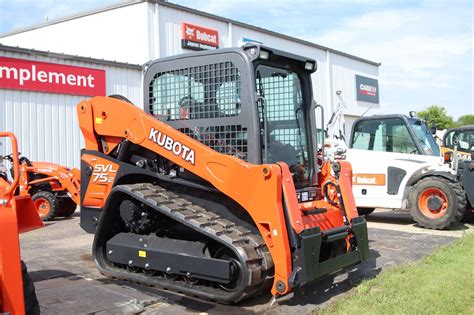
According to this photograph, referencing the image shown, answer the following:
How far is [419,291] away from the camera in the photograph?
525cm

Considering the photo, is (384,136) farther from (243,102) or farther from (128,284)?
(128,284)

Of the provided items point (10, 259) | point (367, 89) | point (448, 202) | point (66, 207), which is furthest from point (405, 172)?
point (367, 89)

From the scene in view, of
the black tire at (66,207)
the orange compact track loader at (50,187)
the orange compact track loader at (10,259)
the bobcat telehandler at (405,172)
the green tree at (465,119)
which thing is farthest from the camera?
the green tree at (465,119)

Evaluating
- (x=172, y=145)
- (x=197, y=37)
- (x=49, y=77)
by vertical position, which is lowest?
(x=172, y=145)

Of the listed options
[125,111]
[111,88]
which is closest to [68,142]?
[111,88]

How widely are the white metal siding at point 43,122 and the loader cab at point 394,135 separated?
7.84m

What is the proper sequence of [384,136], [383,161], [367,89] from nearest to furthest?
[383,161]
[384,136]
[367,89]

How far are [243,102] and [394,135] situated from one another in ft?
20.3

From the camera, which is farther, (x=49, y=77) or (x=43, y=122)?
(x=49, y=77)

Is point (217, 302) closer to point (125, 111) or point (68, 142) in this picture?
point (125, 111)

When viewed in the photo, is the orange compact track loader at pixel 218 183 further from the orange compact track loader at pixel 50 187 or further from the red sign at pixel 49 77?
the red sign at pixel 49 77

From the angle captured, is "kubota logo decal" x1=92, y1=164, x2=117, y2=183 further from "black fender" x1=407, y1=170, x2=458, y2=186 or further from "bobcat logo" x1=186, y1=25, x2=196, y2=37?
"bobcat logo" x1=186, y1=25, x2=196, y2=37

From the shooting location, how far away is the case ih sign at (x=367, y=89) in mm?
28552

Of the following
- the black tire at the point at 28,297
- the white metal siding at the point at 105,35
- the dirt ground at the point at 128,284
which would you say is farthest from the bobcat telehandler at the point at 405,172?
the white metal siding at the point at 105,35
